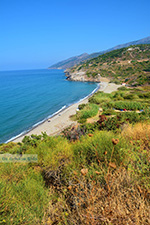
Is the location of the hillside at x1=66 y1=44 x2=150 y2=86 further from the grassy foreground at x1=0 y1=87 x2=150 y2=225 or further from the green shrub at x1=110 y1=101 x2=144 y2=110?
the grassy foreground at x1=0 y1=87 x2=150 y2=225

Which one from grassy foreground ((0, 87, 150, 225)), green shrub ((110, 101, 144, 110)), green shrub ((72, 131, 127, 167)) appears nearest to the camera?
grassy foreground ((0, 87, 150, 225))

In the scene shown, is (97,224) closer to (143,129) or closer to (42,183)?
(42,183)

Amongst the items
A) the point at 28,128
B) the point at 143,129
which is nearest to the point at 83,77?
the point at 28,128

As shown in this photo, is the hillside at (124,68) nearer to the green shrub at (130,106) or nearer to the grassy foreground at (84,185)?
the green shrub at (130,106)

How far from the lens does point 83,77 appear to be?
76125 mm

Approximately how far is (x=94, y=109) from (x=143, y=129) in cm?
1596

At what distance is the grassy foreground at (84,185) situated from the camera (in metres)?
2.41

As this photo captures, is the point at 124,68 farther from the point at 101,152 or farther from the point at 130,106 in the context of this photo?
the point at 101,152

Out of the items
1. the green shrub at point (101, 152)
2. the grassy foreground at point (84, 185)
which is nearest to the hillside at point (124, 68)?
the green shrub at point (101, 152)

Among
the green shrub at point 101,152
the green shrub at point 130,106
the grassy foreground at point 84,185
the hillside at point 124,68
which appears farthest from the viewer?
the hillside at point 124,68

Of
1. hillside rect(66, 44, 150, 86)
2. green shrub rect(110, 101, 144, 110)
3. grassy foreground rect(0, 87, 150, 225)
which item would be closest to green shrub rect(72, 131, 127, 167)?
grassy foreground rect(0, 87, 150, 225)

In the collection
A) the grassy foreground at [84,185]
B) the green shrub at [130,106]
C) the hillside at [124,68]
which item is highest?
the hillside at [124,68]

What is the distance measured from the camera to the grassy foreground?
2.41 metres

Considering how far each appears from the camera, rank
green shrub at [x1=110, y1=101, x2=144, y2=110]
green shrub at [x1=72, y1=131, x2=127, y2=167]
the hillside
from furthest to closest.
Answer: the hillside
green shrub at [x1=110, y1=101, x2=144, y2=110]
green shrub at [x1=72, y1=131, x2=127, y2=167]
